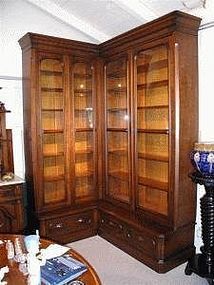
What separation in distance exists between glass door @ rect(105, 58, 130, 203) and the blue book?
67.4 inches

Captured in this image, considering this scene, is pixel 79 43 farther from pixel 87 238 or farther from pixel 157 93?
pixel 87 238

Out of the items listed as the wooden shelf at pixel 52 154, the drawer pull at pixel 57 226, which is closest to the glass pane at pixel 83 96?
the wooden shelf at pixel 52 154

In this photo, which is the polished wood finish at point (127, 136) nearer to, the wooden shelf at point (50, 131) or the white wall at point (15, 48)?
the wooden shelf at point (50, 131)

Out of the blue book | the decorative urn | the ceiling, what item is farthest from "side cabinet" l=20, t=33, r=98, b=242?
the blue book

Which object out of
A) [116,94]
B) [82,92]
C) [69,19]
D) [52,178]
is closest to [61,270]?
[52,178]

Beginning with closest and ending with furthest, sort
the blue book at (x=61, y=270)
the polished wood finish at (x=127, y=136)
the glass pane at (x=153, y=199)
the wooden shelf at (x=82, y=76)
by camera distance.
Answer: the blue book at (x=61, y=270)
the polished wood finish at (x=127, y=136)
the glass pane at (x=153, y=199)
the wooden shelf at (x=82, y=76)

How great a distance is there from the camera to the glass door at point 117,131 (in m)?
3.26

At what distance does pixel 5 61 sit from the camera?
3.36m

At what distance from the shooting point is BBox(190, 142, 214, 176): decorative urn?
2.34 m

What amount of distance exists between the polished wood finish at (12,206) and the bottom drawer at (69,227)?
0.91 ft

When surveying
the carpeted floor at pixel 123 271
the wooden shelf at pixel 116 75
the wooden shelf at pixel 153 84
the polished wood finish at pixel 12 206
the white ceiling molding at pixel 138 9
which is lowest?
the carpeted floor at pixel 123 271

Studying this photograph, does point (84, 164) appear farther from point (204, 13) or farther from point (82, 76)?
point (204, 13)

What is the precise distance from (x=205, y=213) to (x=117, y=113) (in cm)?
161

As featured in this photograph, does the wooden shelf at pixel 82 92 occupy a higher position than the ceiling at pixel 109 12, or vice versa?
the ceiling at pixel 109 12
